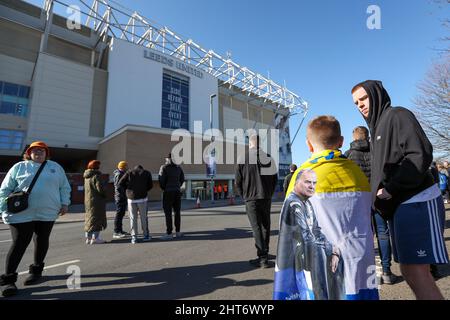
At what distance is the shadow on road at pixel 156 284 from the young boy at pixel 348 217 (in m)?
1.89

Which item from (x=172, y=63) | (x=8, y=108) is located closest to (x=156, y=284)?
(x=8, y=108)

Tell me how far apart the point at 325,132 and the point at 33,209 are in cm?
375

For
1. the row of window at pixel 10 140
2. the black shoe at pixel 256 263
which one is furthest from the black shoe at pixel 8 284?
the row of window at pixel 10 140

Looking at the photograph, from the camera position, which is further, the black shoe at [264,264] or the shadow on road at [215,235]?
the shadow on road at [215,235]

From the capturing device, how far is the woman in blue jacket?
121 inches

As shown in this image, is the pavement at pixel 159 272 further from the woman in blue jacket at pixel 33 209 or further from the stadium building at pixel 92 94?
the stadium building at pixel 92 94

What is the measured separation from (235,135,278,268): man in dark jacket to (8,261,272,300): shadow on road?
0.40 m

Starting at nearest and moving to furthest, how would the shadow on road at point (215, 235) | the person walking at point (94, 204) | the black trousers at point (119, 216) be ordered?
1. the person walking at point (94, 204)
2. the shadow on road at point (215, 235)
3. the black trousers at point (119, 216)

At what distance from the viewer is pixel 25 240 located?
10.3 feet

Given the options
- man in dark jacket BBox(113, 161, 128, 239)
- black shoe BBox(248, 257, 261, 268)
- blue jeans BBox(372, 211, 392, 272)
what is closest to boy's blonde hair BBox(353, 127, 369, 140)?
blue jeans BBox(372, 211, 392, 272)

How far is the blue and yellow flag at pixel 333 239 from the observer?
1.35m

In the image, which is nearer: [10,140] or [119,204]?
[119,204]

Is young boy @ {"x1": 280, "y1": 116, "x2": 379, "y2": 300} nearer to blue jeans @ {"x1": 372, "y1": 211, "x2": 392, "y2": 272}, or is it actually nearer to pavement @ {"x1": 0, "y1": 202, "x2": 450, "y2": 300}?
pavement @ {"x1": 0, "y1": 202, "x2": 450, "y2": 300}

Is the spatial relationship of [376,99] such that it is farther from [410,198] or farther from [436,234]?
[436,234]
